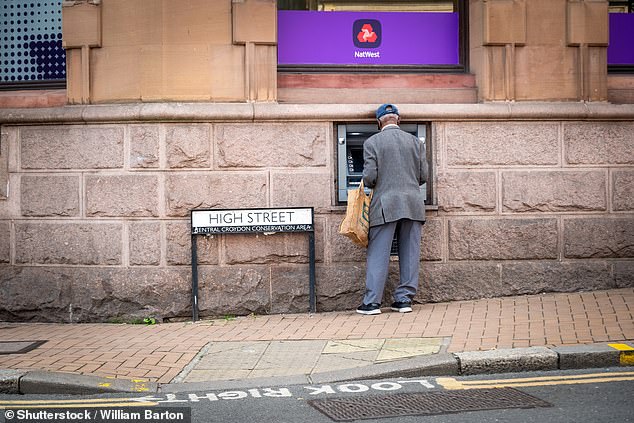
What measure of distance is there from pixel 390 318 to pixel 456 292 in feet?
3.97

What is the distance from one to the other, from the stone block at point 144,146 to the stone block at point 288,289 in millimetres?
1741

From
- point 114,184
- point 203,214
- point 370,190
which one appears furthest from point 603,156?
point 114,184

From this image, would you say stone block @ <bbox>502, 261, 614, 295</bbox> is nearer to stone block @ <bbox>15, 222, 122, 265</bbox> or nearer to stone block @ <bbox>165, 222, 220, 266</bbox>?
stone block @ <bbox>165, 222, 220, 266</bbox>

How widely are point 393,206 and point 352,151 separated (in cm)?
111

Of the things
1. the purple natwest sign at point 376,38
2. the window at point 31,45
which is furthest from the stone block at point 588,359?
the window at point 31,45

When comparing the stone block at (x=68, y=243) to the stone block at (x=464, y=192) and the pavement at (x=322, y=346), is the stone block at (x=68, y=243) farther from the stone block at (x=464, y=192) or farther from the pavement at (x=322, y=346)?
the stone block at (x=464, y=192)

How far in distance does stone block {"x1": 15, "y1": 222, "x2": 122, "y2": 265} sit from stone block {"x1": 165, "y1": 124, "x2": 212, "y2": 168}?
0.96 meters

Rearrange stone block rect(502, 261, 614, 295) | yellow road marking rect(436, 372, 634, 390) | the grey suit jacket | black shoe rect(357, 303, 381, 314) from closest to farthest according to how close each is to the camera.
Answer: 1. yellow road marking rect(436, 372, 634, 390)
2. the grey suit jacket
3. black shoe rect(357, 303, 381, 314)
4. stone block rect(502, 261, 614, 295)

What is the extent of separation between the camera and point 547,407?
19.1 ft

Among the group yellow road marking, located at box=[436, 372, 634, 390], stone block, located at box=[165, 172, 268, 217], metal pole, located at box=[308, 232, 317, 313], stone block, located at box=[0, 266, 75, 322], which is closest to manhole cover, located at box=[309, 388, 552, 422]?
yellow road marking, located at box=[436, 372, 634, 390]

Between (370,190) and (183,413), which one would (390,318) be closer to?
(370,190)

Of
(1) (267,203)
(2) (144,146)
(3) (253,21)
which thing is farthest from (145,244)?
(3) (253,21)

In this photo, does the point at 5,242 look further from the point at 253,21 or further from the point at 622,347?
the point at 622,347

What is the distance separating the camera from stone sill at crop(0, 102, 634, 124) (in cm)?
969
